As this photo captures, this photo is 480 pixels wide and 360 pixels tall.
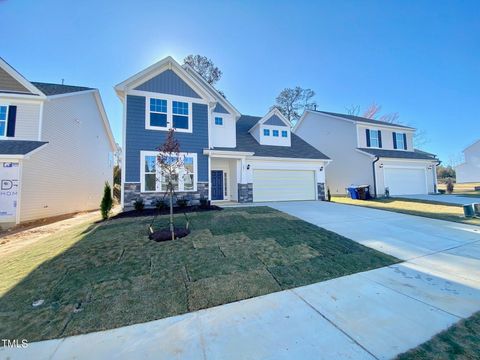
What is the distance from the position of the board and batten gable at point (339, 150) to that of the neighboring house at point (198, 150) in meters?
4.17

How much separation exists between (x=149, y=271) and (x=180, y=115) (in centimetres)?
924

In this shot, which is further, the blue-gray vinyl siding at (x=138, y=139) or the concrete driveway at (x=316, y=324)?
the blue-gray vinyl siding at (x=138, y=139)

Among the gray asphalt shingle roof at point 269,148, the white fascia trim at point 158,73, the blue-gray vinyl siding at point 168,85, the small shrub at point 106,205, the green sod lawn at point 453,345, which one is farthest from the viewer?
the gray asphalt shingle roof at point 269,148

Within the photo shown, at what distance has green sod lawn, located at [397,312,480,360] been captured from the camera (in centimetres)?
219

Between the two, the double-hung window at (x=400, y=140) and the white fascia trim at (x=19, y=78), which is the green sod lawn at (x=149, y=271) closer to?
the white fascia trim at (x=19, y=78)

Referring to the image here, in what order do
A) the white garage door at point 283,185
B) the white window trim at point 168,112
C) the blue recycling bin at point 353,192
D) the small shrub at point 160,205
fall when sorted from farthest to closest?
the blue recycling bin at point 353,192 → the white garage door at point 283,185 → the white window trim at point 168,112 → the small shrub at point 160,205

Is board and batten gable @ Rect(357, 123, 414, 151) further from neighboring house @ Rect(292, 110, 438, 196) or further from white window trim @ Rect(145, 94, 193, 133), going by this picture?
white window trim @ Rect(145, 94, 193, 133)

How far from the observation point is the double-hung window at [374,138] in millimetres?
18938

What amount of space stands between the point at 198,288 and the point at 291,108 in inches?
1046

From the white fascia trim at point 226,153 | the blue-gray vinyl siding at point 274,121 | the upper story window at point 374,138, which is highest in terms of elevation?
the blue-gray vinyl siding at point 274,121

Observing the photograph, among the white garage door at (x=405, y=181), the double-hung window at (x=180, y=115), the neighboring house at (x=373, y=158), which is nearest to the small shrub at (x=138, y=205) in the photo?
the double-hung window at (x=180, y=115)

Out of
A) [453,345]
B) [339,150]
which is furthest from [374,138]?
[453,345]

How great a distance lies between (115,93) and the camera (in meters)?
10.9

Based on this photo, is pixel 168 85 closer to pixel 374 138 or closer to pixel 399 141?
pixel 374 138
